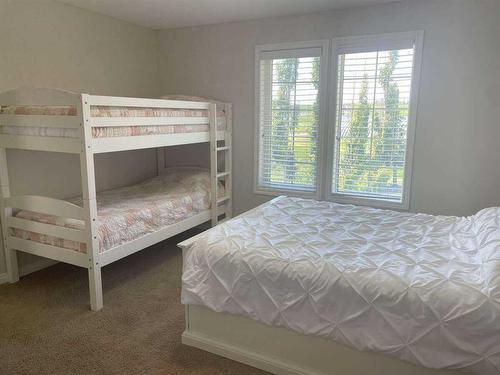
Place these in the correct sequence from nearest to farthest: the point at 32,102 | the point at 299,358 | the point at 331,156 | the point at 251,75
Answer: the point at 299,358 → the point at 32,102 → the point at 331,156 → the point at 251,75

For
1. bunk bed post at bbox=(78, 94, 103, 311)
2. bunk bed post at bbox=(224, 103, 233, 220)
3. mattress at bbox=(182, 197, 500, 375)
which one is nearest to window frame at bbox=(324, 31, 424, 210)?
mattress at bbox=(182, 197, 500, 375)

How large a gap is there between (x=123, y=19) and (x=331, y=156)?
2.57 m

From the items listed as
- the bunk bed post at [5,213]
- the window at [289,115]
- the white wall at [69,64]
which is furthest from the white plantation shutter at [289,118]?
the bunk bed post at [5,213]

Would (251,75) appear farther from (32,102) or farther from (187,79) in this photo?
(32,102)

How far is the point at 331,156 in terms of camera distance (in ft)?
12.3

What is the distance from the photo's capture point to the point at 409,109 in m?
3.31

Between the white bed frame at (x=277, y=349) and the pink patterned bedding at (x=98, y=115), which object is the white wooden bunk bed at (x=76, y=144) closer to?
the pink patterned bedding at (x=98, y=115)

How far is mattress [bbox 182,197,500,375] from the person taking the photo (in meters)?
1.54

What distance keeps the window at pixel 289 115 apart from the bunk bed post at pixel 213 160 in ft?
1.64

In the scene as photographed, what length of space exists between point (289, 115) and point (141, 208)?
1.80 meters

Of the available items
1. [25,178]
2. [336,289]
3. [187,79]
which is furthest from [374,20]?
[25,178]

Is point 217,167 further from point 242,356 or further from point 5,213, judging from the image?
point 242,356

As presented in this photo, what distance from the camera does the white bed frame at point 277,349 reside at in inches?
67.6

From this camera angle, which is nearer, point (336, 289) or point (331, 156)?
point (336, 289)
